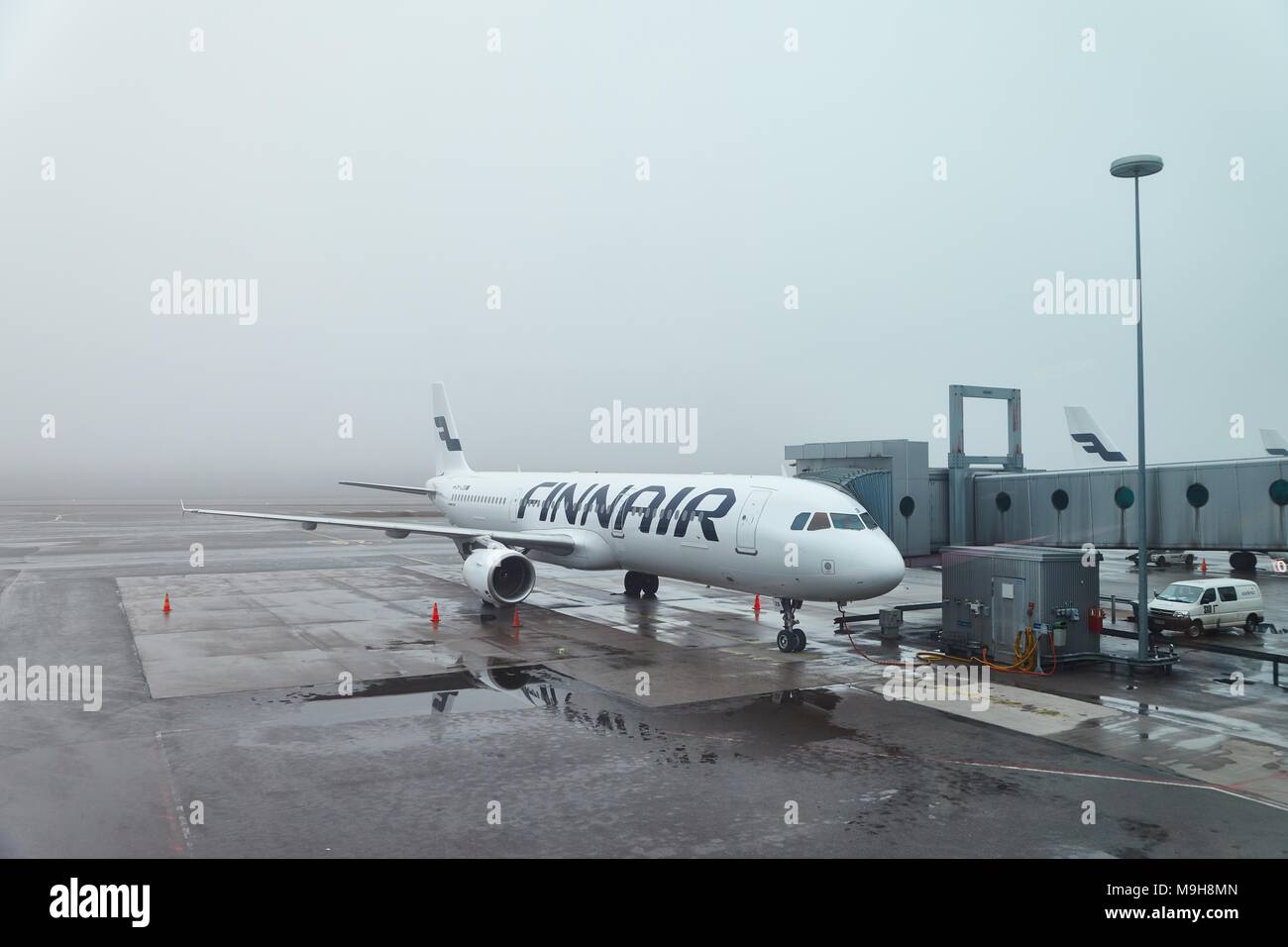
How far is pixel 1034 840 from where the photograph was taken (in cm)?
965

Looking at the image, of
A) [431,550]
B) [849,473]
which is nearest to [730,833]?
[849,473]

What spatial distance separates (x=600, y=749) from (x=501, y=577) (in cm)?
1236

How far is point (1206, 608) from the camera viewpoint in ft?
77.3

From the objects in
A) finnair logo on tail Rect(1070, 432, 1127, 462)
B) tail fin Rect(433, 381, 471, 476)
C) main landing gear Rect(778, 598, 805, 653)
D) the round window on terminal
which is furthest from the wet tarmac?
finnair logo on tail Rect(1070, 432, 1127, 462)

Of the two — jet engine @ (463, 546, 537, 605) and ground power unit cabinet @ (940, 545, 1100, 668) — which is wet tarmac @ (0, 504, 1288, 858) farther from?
ground power unit cabinet @ (940, 545, 1100, 668)

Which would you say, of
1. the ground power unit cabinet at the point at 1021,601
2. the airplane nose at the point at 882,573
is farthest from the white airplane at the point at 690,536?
the ground power unit cabinet at the point at 1021,601

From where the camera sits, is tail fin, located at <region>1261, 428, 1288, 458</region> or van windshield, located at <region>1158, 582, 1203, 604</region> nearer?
van windshield, located at <region>1158, 582, 1203, 604</region>

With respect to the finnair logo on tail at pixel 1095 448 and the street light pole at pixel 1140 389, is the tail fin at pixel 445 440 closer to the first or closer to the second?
the street light pole at pixel 1140 389

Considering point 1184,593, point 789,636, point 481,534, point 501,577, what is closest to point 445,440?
point 481,534

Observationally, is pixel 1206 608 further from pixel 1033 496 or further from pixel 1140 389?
pixel 1140 389

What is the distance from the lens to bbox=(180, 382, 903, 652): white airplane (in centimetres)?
1923

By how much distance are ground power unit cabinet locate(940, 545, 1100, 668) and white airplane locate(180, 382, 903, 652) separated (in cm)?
258
